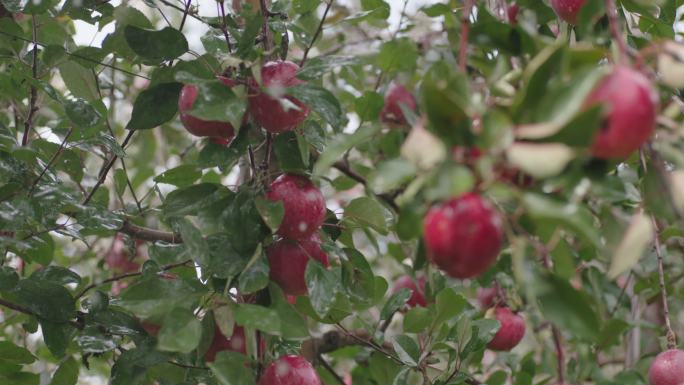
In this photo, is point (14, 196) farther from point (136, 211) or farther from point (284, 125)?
point (284, 125)

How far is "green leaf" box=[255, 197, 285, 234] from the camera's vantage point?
2.97 feet

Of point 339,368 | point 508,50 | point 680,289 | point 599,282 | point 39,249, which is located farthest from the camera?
point 339,368

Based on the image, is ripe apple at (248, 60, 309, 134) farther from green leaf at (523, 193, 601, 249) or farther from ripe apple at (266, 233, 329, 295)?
green leaf at (523, 193, 601, 249)

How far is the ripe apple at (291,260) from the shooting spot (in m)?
1.01

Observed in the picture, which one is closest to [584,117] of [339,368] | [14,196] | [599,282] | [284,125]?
[284,125]

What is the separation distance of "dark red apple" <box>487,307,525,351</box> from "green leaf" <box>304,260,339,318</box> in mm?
699

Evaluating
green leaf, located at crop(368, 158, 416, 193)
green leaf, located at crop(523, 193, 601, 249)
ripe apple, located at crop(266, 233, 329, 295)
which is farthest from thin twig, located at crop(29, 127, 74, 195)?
green leaf, located at crop(523, 193, 601, 249)

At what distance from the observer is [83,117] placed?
115 cm

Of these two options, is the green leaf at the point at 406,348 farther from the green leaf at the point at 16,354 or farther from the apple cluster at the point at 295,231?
the green leaf at the point at 16,354

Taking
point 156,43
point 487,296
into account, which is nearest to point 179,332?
point 156,43

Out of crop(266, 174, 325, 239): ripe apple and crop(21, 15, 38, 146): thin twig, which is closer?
crop(266, 174, 325, 239): ripe apple

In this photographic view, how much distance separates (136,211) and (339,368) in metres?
1.37

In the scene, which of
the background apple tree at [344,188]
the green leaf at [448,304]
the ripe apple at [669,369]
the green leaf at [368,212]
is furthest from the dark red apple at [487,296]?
the green leaf at [368,212]

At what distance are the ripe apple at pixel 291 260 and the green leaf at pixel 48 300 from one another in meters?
0.34
